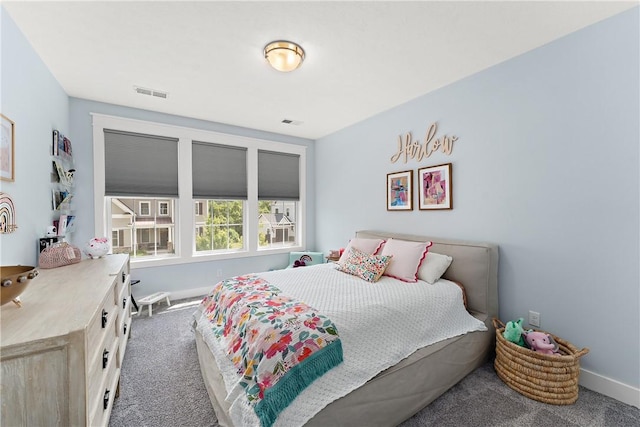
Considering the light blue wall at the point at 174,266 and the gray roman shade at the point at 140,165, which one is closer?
the light blue wall at the point at 174,266

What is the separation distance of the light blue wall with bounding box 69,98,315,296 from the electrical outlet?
3350 millimetres

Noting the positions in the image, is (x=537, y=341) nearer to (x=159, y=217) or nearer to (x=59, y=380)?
(x=59, y=380)

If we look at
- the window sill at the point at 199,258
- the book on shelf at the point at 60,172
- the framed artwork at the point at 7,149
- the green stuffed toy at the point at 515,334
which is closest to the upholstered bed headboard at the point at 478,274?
the green stuffed toy at the point at 515,334

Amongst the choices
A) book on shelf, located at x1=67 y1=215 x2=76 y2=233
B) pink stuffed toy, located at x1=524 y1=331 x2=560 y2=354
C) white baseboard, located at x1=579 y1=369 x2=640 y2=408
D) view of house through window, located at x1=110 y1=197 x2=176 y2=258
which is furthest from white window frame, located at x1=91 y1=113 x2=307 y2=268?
white baseboard, located at x1=579 y1=369 x2=640 y2=408

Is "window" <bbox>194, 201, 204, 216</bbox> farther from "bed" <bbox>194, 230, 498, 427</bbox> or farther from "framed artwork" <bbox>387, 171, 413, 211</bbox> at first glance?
"framed artwork" <bbox>387, 171, 413, 211</bbox>

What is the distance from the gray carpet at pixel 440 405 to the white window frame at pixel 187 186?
5.73ft

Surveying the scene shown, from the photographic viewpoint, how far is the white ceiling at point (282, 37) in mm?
1794

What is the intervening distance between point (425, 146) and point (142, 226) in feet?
12.3

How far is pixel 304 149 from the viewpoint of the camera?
4.89 meters

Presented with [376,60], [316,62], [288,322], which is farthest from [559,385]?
[316,62]

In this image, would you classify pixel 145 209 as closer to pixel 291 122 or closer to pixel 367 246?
pixel 291 122

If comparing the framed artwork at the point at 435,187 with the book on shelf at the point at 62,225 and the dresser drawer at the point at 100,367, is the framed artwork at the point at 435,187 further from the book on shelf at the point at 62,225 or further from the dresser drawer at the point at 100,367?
the book on shelf at the point at 62,225

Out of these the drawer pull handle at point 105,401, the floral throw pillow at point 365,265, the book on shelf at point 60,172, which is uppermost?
the book on shelf at point 60,172

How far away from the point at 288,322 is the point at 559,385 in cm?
185
